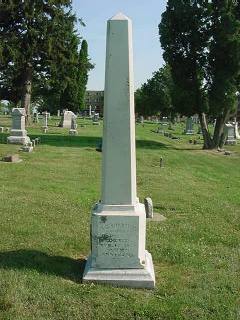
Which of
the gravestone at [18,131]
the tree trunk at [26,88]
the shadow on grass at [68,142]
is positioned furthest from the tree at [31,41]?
the gravestone at [18,131]

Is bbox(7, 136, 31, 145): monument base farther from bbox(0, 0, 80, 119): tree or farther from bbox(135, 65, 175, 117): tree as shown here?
bbox(135, 65, 175, 117): tree

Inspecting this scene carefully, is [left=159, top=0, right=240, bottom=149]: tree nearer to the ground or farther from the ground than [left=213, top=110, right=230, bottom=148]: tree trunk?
farther from the ground

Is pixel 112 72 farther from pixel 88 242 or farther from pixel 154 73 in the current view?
pixel 154 73

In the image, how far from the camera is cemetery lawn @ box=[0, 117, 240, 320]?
5027 millimetres

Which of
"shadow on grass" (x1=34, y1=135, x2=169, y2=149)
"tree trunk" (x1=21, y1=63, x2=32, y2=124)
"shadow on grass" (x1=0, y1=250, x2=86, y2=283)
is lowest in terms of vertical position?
"shadow on grass" (x1=34, y1=135, x2=169, y2=149)

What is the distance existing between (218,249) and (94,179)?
7.55m

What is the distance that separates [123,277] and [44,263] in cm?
108

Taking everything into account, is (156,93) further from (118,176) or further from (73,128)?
(118,176)

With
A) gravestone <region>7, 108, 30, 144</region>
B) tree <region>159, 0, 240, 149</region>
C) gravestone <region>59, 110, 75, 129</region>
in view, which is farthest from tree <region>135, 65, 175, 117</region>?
gravestone <region>7, 108, 30, 144</region>

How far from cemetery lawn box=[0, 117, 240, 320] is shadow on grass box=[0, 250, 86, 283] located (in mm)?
12

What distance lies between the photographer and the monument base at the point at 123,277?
5.64 metres

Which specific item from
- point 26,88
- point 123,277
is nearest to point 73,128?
point 26,88

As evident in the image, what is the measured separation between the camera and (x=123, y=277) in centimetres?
570

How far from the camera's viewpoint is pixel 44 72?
43.5m
